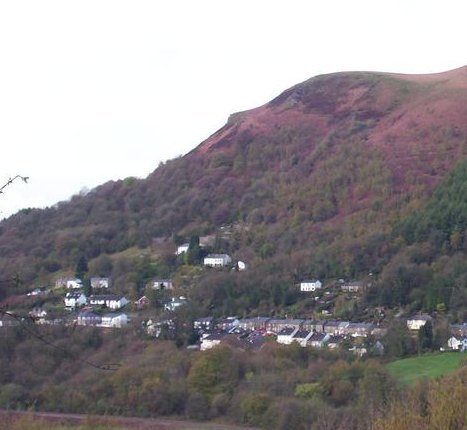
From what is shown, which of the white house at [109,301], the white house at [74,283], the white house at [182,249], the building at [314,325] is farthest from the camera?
the white house at [182,249]

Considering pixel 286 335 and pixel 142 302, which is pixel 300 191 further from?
pixel 286 335

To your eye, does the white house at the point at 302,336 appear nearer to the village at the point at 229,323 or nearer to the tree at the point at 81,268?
the village at the point at 229,323

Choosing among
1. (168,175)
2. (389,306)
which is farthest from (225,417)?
(168,175)

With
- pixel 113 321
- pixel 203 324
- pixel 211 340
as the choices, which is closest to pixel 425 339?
pixel 211 340

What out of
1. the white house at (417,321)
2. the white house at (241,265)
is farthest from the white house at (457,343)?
the white house at (241,265)

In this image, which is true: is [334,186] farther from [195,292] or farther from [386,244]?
[195,292]

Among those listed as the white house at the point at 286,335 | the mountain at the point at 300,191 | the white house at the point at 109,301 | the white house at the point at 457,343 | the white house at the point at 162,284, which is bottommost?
the white house at the point at 457,343

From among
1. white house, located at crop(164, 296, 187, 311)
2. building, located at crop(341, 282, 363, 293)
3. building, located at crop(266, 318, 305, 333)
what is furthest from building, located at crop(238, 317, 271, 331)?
building, located at crop(341, 282, 363, 293)
